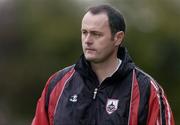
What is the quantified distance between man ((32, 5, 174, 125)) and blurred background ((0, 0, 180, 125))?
1452 centimetres

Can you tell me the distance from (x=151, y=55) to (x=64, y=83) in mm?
15945

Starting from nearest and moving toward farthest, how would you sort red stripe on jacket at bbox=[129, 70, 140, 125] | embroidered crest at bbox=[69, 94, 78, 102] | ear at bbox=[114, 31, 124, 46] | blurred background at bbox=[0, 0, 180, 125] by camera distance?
red stripe on jacket at bbox=[129, 70, 140, 125] < embroidered crest at bbox=[69, 94, 78, 102] < ear at bbox=[114, 31, 124, 46] < blurred background at bbox=[0, 0, 180, 125]

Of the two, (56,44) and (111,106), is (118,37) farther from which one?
(56,44)

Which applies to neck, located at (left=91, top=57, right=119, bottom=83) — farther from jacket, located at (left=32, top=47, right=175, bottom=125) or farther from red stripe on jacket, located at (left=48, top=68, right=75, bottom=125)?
red stripe on jacket, located at (left=48, top=68, right=75, bottom=125)

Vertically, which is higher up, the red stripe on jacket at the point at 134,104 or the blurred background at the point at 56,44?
the red stripe on jacket at the point at 134,104

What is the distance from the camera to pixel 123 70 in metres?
8.12

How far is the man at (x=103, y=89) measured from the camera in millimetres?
8008

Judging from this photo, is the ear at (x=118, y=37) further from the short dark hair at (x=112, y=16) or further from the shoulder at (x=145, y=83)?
the shoulder at (x=145, y=83)

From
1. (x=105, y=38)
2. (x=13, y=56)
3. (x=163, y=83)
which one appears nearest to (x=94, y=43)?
(x=105, y=38)

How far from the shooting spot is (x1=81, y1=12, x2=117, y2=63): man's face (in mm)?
8008

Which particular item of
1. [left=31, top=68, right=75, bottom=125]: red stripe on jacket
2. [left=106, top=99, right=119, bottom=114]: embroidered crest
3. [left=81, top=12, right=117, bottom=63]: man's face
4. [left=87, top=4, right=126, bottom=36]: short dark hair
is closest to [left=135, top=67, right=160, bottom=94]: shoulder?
[left=106, top=99, right=119, bottom=114]: embroidered crest

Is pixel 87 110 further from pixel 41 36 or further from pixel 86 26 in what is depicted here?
pixel 41 36

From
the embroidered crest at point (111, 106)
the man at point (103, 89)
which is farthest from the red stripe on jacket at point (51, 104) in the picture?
the embroidered crest at point (111, 106)

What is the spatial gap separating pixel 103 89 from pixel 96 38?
0.44m
